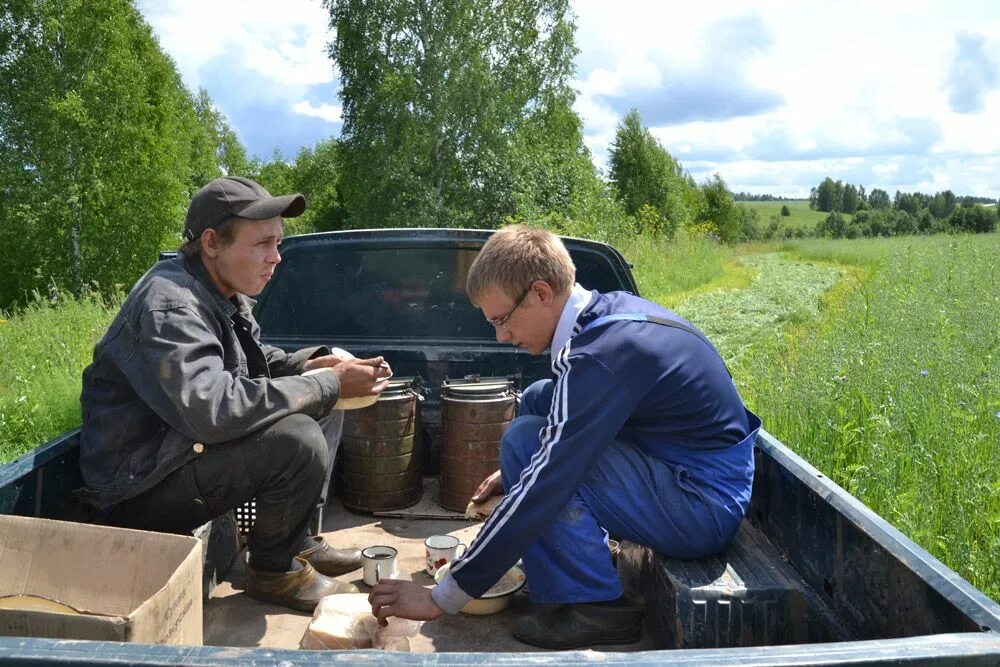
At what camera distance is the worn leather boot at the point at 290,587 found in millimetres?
3031

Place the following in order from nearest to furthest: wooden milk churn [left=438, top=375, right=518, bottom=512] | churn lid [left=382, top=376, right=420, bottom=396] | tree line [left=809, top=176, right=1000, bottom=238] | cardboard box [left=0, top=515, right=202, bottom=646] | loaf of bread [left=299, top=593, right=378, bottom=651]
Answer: cardboard box [left=0, top=515, right=202, bottom=646] → loaf of bread [left=299, top=593, right=378, bottom=651] → wooden milk churn [left=438, top=375, right=518, bottom=512] → churn lid [left=382, top=376, right=420, bottom=396] → tree line [left=809, top=176, right=1000, bottom=238]

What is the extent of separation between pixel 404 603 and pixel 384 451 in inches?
72.0

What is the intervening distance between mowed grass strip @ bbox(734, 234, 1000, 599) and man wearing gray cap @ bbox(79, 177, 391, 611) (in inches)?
99.4

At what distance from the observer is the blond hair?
254 cm

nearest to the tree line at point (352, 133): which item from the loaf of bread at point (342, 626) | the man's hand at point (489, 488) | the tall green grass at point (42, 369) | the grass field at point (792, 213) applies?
the tall green grass at point (42, 369)

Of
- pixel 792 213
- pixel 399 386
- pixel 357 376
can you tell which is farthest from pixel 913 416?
pixel 792 213

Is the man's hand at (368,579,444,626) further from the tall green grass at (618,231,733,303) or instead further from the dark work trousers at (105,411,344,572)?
the tall green grass at (618,231,733,303)

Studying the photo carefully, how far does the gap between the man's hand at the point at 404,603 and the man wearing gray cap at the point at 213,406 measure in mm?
709

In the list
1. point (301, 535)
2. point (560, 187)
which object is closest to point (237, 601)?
point (301, 535)

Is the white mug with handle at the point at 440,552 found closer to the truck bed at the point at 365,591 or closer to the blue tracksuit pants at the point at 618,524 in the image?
the truck bed at the point at 365,591

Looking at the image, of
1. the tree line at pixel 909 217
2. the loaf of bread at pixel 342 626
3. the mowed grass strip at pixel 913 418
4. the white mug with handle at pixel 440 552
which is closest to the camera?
the loaf of bread at pixel 342 626

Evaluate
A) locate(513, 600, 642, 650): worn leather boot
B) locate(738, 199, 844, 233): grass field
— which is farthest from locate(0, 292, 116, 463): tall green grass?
locate(738, 199, 844, 233): grass field

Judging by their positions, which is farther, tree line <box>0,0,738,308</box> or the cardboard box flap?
tree line <box>0,0,738,308</box>

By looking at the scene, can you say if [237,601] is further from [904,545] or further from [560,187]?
[560,187]
